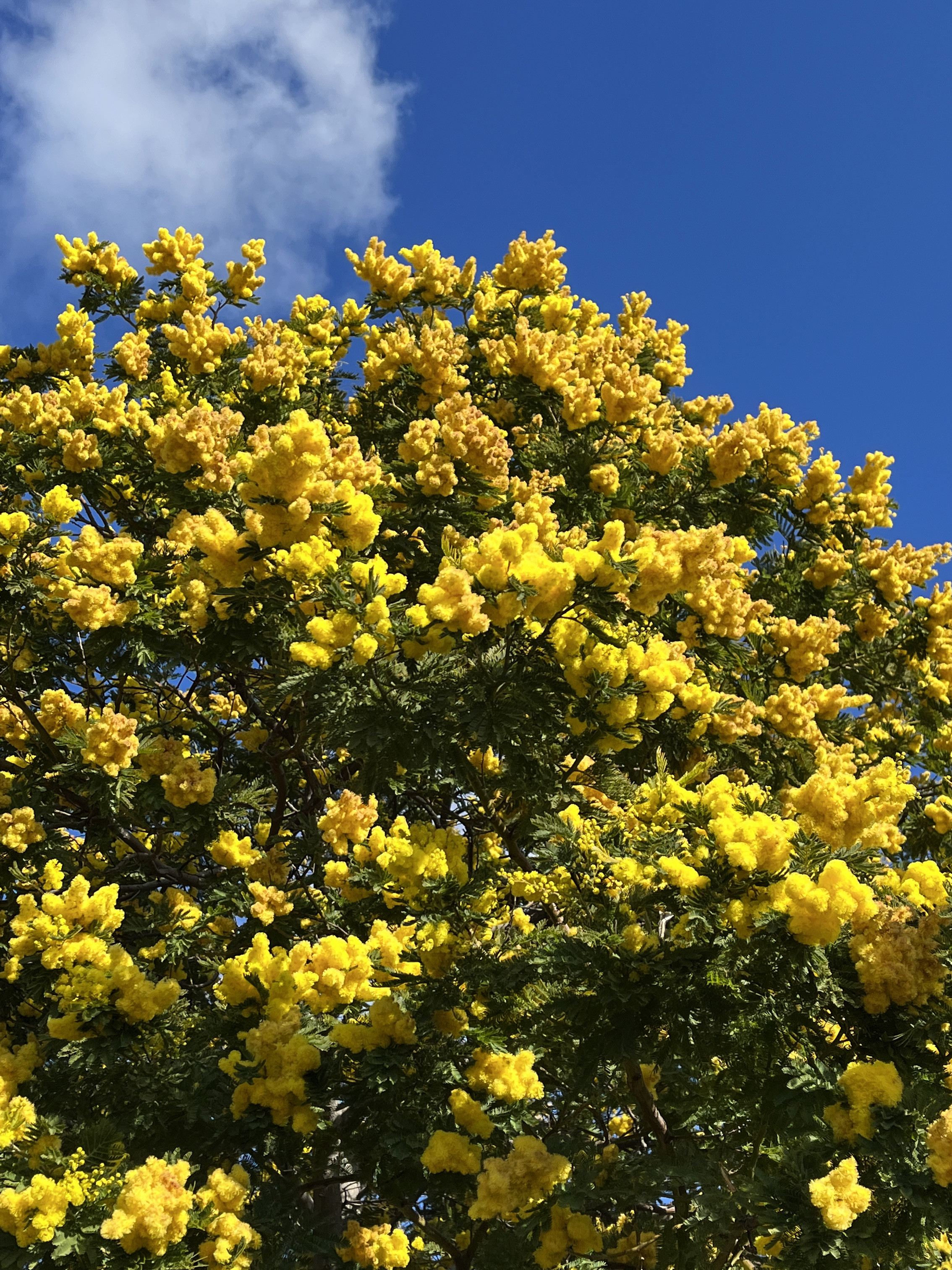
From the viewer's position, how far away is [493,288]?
28.8 feet

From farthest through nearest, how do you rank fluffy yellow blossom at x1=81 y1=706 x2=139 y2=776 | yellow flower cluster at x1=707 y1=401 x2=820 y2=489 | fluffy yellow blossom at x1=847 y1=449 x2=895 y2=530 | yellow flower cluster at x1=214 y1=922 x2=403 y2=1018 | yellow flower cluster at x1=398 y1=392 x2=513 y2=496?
1. fluffy yellow blossom at x1=847 y1=449 x2=895 y2=530
2. yellow flower cluster at x1=707 y1=401 x2=820 y2=489
3. yellow flower cluster at x1=398 y1=392 x2=513 y2=496
4. fluffy yellow blossom at x1=81 y1=706 x2=139 y2=776
5. yellow flower cluster at x1=214 y1=922 x2=403 y2=1018

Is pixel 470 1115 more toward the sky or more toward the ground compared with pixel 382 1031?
more toward the ground

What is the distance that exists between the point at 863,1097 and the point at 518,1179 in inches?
49.5

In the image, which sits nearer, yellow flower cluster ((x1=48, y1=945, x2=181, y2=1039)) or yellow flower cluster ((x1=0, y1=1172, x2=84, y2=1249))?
yellow flower cluster ((x1=0, y1=1172, x2=84, y2=1249))

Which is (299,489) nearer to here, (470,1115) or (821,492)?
(470,1115)

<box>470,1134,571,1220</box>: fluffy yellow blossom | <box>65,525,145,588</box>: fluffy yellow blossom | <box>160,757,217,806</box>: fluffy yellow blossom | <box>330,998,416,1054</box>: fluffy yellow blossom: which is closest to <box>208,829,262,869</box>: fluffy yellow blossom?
<box>160,757,217,806</box>: fluffy yellow blossom

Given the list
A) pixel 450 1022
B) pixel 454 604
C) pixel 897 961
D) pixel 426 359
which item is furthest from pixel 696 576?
pixel 426 359

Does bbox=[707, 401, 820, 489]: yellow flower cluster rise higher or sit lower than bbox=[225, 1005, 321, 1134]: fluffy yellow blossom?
higher

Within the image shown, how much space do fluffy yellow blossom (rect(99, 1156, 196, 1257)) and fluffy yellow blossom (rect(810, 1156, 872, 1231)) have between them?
1.99 m

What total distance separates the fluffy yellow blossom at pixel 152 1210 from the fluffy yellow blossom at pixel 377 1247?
165cm

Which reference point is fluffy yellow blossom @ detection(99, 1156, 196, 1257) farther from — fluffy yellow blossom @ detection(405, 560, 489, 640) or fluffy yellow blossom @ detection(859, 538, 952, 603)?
fluffy yellow blossom @ detection(859, 538, 952, 603)

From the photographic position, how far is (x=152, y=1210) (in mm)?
3115

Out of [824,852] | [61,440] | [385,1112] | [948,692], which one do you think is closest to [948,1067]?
[824,852]

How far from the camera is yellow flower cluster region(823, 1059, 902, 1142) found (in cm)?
275
